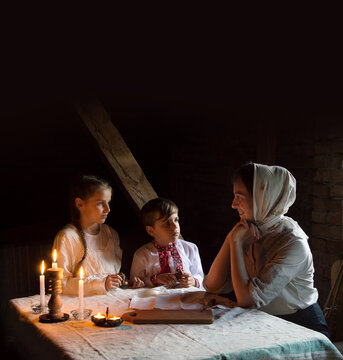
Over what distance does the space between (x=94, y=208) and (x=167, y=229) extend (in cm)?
51

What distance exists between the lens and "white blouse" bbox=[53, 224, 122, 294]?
2.84 meters

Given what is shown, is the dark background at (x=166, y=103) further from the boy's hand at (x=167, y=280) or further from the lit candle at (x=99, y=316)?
the lit candle at (x=99, y=316)

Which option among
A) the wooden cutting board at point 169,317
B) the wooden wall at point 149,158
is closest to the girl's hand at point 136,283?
the wooden cutting board at point 169,317

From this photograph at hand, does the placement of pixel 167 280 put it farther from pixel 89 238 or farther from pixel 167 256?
pixel 89 238

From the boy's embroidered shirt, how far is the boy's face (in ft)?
0.12

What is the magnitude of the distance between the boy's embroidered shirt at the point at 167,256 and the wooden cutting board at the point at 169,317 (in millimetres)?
867

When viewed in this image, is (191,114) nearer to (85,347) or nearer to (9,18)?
(9,18)

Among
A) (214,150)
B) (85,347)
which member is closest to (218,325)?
(85,347)

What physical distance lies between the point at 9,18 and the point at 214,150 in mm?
3414

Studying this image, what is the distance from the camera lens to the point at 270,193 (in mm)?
2631

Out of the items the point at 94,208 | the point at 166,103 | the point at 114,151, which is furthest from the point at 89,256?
the point at 166,103

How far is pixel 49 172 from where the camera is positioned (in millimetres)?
6598

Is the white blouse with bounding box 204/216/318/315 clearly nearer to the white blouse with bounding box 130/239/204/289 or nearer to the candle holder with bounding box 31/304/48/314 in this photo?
the white blouse with bounding box 130/239/204/289

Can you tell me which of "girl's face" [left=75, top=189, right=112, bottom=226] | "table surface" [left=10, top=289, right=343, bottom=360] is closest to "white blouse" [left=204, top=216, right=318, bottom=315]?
"table surface" [left=10, top=289, right=343, bottom=360]
